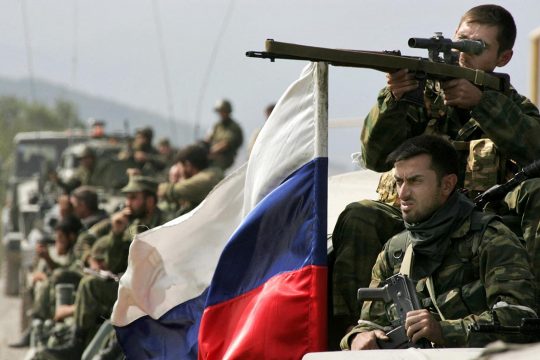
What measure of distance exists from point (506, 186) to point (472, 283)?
0.57 m

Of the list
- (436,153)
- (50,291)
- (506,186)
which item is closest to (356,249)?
(506,186)

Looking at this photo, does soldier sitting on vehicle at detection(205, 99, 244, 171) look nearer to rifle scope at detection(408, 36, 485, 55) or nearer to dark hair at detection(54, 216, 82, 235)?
dark hair at detection(54, 216, 82, 235)

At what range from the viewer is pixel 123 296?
25.2ft

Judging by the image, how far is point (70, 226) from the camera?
15.1m

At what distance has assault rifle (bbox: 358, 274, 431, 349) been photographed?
18.0 ft

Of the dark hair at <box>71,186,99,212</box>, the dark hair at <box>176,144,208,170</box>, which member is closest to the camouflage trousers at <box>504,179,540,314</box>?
the dark hair at <box>176,144,208,170</box>

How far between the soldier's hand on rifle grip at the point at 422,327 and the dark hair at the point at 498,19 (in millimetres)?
1540

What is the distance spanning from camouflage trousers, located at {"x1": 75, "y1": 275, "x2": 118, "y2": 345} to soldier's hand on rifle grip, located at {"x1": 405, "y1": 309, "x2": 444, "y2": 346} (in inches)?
267

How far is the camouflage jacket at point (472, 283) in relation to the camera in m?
5.40

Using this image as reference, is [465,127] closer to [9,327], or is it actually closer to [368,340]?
[368,340]

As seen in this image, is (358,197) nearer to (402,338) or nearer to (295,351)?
(295,351)

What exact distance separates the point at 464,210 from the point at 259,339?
1085 millimetres

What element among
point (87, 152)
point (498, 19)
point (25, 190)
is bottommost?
point (25, 190)

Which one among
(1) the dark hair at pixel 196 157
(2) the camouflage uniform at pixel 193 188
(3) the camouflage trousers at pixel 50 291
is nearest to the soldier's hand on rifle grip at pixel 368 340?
(2) the camouflage uniform at pixel 193 188
